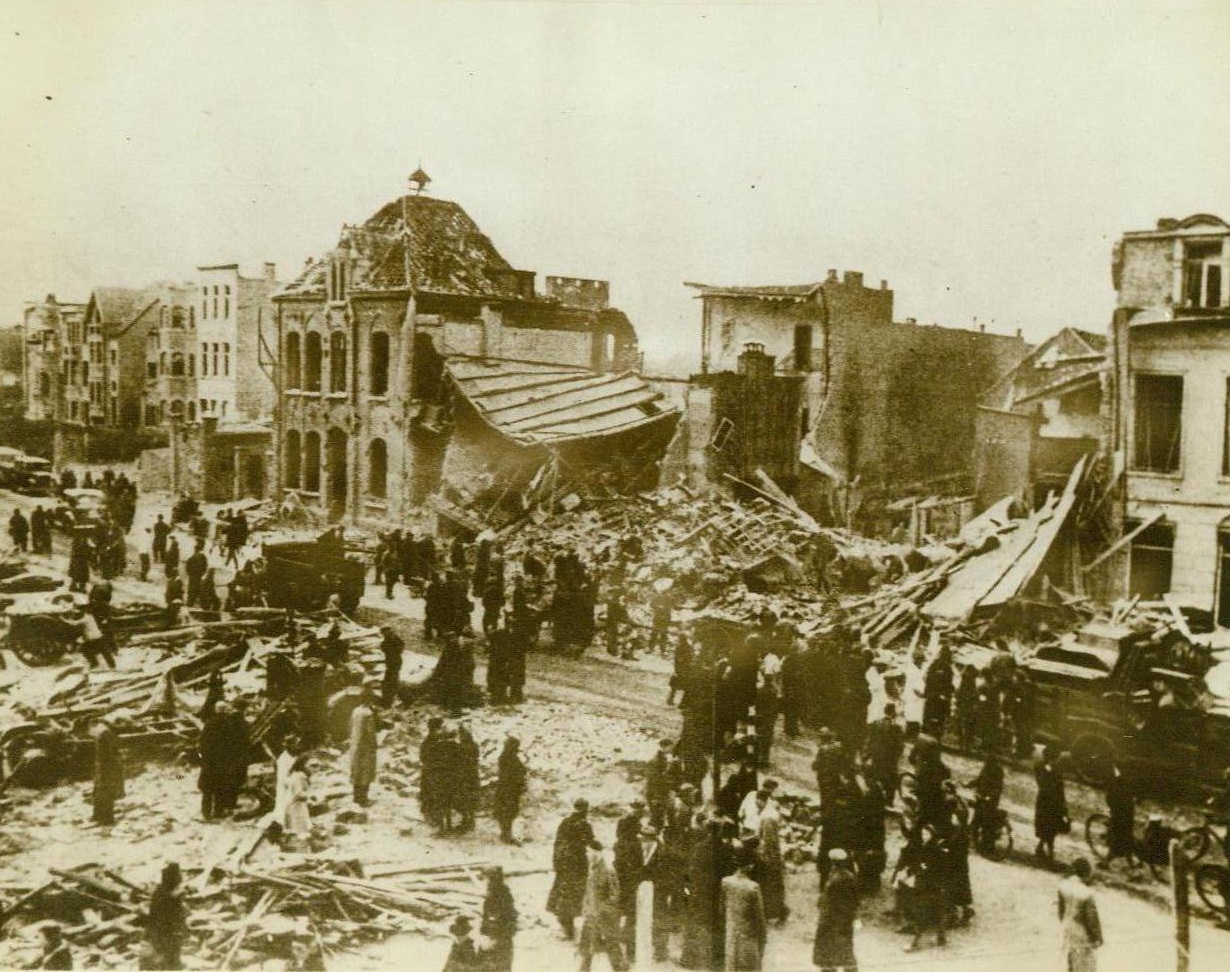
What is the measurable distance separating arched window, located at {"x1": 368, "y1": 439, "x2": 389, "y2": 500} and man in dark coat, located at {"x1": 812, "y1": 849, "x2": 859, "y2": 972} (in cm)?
1227

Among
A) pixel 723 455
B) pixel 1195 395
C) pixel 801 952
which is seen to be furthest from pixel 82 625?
pixel 1195 395

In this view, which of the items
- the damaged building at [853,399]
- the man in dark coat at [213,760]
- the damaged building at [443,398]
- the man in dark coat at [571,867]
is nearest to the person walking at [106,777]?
the man in dark coat at [213,760]

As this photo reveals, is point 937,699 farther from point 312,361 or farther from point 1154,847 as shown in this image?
point 312,361

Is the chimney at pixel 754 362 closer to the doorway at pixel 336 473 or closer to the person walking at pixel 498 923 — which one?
the doorway at pixel 336 473

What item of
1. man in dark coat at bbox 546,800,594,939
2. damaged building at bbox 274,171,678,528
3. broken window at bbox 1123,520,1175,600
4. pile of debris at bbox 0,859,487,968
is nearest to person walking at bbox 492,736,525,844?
pile of debris at bbox 0,859,487,968

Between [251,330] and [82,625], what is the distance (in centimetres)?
1114

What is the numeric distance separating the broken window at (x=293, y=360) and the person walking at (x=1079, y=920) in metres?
16.1

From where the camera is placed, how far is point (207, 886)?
8.62 m

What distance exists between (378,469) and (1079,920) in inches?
545

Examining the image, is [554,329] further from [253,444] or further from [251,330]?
[251,330]

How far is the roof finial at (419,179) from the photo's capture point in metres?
10.8

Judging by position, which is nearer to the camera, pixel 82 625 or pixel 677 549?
pixel 82 625

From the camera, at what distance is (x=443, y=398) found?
18.5 meters

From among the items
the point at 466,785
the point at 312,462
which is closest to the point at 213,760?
the point at 466,785
